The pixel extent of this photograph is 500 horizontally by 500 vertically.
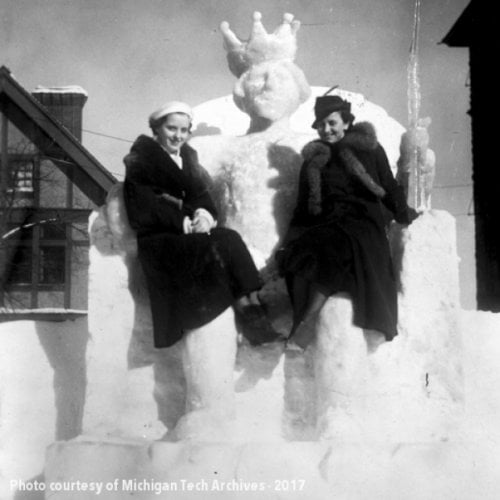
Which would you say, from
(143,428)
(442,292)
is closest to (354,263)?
(442,292)

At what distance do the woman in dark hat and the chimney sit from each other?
20.7ft

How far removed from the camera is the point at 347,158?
4254 millimetres

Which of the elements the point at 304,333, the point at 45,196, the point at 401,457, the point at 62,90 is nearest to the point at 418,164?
the point at 304,333

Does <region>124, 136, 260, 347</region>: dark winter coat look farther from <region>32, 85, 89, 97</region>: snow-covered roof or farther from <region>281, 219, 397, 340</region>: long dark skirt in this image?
<region>32, 85, 89, 97</region>: snow-covered roof

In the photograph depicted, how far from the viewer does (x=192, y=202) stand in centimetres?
434

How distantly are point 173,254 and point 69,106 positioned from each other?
672 centimetres

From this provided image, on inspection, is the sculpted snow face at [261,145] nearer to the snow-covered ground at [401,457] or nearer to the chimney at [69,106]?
the snow-covered ground at [401,457]

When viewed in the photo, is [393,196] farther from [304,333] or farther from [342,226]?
[304,333]

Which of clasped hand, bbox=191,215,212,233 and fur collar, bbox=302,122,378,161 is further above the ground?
fur collar, bbox=302,122,378,161

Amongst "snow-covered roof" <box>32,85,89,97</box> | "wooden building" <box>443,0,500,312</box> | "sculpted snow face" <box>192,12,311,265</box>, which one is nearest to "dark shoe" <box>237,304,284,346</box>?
"sculpted snow face" <box>192,12,311,265</box>

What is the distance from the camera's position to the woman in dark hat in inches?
161

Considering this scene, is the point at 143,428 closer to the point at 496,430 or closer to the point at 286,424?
the point at 286,424

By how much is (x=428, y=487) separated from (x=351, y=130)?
4.81 feet

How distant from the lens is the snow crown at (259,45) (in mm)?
4816
